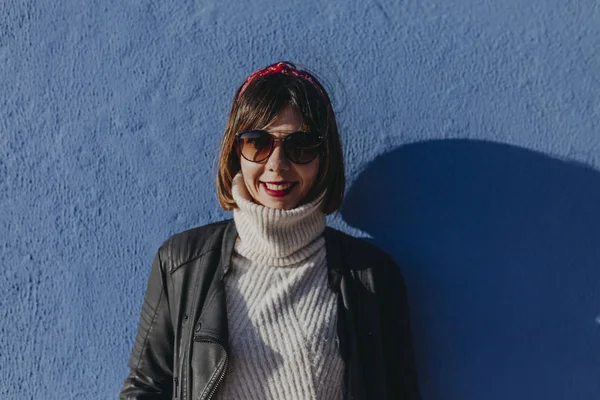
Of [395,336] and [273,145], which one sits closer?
[273,145]

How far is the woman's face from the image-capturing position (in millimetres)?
2008

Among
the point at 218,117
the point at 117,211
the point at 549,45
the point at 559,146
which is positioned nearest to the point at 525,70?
the point at 549,45

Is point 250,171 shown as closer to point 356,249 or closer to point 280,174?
point 280,174

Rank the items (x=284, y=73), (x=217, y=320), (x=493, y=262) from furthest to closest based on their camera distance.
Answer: (x=493, y=262), (x=284, y=73), (x=217, y=320)

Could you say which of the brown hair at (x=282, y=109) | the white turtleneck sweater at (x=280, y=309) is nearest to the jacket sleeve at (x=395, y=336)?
the white turtleneck sweater at (x=280, y=309)

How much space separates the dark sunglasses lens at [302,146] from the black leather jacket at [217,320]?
0.95 ft

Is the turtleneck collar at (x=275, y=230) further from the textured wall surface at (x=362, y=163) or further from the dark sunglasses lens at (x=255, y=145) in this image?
the textured wall surface at (x=362, y=163)

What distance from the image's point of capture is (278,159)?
200 cm

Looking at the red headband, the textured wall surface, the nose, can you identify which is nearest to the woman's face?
the nose

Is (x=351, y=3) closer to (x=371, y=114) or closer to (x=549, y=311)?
(x=371, y=114)

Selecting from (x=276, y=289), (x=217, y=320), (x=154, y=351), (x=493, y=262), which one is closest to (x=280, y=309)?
(x=276, y=289)

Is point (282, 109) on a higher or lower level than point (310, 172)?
higher

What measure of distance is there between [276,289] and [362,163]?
23.7 inches

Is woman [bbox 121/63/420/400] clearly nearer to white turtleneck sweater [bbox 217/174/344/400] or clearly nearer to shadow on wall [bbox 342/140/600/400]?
white turtleneck sweater [bbox 217/174/344/400]
